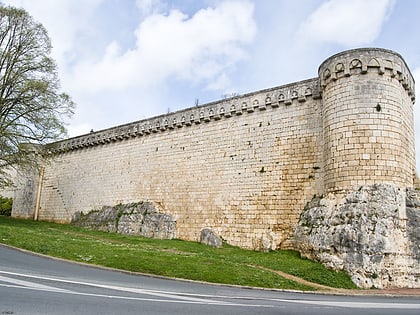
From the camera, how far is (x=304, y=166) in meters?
17.0

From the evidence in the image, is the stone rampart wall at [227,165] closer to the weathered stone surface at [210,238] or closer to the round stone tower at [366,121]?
the weathered stone surface at [210,238]

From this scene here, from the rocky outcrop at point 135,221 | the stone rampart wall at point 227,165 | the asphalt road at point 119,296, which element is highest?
the stone rampart wall at point 227,165

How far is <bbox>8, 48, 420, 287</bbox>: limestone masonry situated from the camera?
14.0m

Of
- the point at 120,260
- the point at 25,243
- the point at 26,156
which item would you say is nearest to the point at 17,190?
the point at 26,156

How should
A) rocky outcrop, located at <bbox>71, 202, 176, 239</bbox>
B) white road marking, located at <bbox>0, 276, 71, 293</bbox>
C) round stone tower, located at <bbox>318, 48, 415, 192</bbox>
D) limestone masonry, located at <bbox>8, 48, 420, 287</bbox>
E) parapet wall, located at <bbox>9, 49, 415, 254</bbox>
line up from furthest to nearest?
1. rocky outcrop, located at <bbox>71, 202, 176, 239</bbox>
2. parapet wall, located at <bbox>9, 49, 415, 254</bbox>
3. round stone tower, located at <bbox>318, 48, 415, 192</bbox>
4. limestone masonry, located at <bbox>8, 48, 420, 287</bbox>
5. white road marking, located at <bbox>0, 276, 71, 293</bbox>

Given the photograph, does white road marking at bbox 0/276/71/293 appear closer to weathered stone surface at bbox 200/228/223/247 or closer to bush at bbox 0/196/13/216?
weathered stone surface at bbox 200/228/223/247

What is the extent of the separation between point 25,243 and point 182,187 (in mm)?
8931

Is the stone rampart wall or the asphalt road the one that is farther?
the stone rampart wall

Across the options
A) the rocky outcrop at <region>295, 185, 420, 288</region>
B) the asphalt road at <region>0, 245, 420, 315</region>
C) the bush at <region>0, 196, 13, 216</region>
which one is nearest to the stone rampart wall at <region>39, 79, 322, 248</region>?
the rocky outcrop at <region>295, 185, 420, 288</region>

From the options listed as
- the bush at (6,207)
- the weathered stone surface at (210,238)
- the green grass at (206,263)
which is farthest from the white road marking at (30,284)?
the bush at (6,207)

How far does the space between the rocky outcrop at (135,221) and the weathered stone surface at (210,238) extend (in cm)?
236

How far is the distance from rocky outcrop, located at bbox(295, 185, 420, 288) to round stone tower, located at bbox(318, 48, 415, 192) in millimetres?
652

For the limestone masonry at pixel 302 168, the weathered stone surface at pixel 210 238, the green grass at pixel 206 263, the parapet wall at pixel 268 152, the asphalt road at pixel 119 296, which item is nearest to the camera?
the asphalt road at pixel 119 296

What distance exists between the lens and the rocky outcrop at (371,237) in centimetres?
1328
